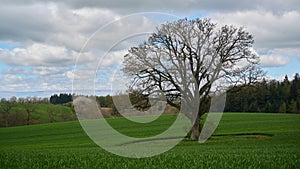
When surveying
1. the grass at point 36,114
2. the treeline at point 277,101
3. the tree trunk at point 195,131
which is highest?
the treeline at point 277,101

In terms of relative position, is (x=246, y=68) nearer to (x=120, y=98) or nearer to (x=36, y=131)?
(x=120, y=98)

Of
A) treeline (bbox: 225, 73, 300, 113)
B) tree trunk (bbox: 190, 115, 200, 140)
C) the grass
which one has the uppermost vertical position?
treeline (bbox: 225, 73, 300, 113)

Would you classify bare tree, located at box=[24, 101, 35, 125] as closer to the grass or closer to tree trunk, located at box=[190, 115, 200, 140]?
the grass

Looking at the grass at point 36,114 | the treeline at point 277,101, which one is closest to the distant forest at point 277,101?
the treeline at point 277,101

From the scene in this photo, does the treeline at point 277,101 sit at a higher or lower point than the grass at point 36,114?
higher

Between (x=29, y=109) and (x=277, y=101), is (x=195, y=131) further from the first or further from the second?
(x=277, y=101)

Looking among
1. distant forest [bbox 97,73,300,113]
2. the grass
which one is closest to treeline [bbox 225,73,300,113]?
distant forest [bbox 97,73,300,113]

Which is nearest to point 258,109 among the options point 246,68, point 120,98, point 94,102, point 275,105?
point 275,105

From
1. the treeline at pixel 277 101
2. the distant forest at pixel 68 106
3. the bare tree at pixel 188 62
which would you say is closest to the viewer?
the bare tree at pixel 188 62

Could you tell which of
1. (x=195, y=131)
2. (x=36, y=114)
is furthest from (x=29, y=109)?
(x=195, y=131)

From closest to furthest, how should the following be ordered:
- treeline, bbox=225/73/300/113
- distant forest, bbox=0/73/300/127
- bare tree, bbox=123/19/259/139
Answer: bare tree, bbox=123/19/259/139
distant forest, bbox=0/73/300/127
treeline, bbox=225/73/300/113

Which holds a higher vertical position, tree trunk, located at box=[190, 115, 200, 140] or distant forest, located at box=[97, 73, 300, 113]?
distant forest, located at box=[97, 73, 300, 113]

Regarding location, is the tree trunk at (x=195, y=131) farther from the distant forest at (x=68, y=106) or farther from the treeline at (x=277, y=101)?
the treeline at (x=277, y=101)

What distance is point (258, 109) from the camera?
101625 mm
